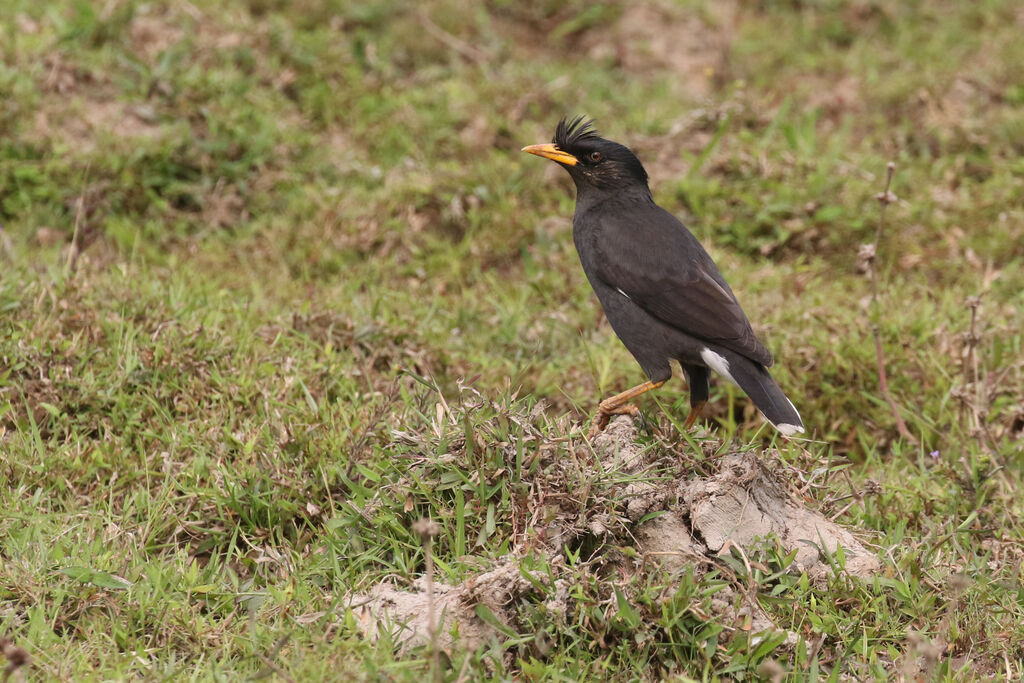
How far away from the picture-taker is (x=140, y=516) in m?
4.50

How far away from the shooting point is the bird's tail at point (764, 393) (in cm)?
456

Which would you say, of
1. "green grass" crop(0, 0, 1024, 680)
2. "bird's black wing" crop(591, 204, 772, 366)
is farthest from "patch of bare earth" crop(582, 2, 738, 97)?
"bird's black wing" crop(591, 204, 772, 366)

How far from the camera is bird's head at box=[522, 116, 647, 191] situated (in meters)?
5.66

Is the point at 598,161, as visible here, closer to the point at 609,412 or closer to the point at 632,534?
the point at 609,412

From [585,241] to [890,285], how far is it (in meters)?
2.51

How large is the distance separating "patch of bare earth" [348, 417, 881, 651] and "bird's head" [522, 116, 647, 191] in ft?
5.29

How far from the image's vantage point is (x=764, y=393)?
476 centimetres

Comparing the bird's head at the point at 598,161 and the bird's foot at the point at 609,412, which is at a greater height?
the bird's head at the point at 598,161

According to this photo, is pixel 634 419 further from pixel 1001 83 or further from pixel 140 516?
pixel 1001 83

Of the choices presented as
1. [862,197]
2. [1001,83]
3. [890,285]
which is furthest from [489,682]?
[1001,83]

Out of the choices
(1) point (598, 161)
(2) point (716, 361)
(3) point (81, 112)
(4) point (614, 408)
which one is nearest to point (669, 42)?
(1) point (598, 161)

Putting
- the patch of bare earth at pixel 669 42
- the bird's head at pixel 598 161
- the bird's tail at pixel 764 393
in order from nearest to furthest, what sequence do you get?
the bird's tail at pixel 764 393, the bird's head at pixel 598 161, the patch of bare earth at pixel 669 42

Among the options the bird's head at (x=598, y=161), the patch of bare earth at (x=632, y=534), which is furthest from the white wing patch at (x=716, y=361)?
the bird's head at (x=598, y=161)

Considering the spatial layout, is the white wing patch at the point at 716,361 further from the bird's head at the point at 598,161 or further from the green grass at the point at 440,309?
the bird's head at the point at 598,161
